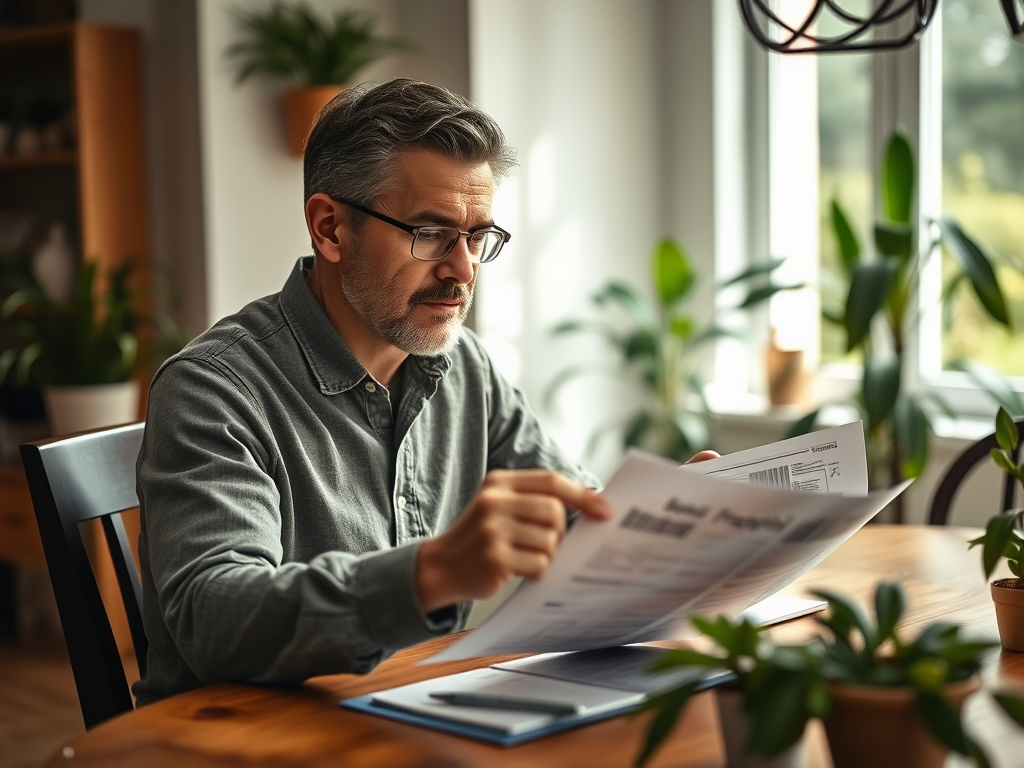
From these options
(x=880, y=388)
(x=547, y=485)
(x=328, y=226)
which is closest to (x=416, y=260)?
(x=328, y=226)

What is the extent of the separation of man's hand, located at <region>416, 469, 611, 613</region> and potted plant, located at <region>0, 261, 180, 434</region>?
265 cm

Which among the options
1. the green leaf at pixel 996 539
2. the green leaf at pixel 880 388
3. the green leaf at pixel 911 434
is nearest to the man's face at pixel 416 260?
the green leaf at pixel 996 539

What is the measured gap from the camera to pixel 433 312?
1.50 meters

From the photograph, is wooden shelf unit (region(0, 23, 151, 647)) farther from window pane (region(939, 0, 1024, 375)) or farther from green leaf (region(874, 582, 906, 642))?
green leaf (region(874, 582, 906, 642))

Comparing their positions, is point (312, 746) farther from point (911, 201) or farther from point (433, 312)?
point (911, 201)

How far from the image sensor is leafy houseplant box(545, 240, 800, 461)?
351 cm

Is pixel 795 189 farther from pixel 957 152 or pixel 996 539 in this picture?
pixel 996 539

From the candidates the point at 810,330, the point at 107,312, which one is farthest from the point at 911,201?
the point at 107,312

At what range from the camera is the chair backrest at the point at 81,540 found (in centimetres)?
132

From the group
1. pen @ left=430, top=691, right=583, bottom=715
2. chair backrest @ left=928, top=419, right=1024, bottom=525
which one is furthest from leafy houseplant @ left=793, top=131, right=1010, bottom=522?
pen @ left=430, top=691, right=583, bottom=715

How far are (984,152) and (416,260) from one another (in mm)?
2323

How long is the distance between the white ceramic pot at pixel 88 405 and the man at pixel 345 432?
6.39 feet

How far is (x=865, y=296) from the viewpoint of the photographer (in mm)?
2645

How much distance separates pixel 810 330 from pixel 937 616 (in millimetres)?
2504
